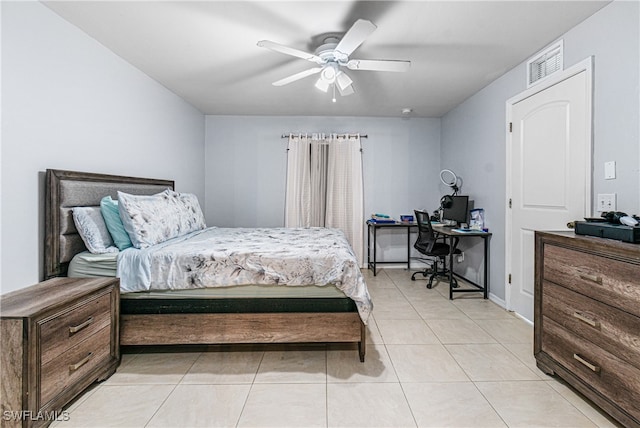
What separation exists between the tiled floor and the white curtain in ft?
8.04

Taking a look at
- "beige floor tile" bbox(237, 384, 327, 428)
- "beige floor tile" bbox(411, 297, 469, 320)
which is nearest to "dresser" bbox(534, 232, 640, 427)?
"beige floor tile" bbox(411, 297, 469, 320)

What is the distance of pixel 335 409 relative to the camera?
1722 millimetres

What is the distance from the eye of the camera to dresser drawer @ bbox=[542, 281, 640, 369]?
4.78 feet

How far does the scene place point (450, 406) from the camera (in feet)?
5.73

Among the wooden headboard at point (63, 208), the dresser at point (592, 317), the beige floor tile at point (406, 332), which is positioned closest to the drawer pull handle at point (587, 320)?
the dresser at point (592, 317)

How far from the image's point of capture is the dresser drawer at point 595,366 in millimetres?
1456

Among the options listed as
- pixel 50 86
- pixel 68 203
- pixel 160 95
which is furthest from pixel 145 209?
pixel 160 95

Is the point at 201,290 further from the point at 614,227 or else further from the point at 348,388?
the point at 614,227

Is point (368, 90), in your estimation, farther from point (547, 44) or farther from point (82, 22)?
point (82, 22)

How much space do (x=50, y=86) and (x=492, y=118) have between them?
4.06m

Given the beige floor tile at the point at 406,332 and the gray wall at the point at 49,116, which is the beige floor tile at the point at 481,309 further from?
the gray wall at the point at 49,116

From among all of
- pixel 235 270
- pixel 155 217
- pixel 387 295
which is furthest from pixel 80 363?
pixel 387 295

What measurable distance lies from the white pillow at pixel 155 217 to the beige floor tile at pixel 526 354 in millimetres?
2879

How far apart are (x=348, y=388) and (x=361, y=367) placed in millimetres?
259
